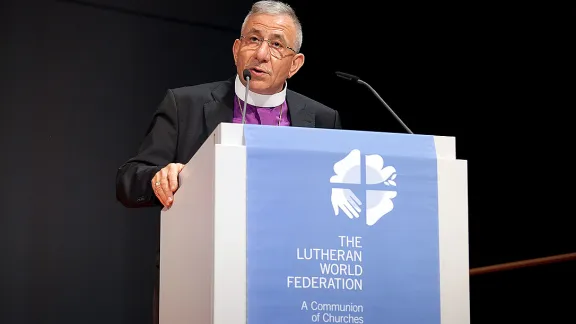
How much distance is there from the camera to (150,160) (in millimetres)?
2486

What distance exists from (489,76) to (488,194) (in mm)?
612

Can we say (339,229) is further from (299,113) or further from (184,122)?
(299,113)

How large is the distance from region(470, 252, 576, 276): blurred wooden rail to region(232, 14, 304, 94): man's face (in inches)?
76.8

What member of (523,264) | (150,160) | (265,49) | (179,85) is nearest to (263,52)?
(265,49)

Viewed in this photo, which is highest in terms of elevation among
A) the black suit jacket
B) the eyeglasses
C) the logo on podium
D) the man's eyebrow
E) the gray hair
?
the gray hair

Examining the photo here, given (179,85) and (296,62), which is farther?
(179,85)

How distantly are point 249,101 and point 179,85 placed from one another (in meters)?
1.62

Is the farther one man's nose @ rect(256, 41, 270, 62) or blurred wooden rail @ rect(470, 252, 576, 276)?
blurred wooden rail @ rect(470, 252, 576, 276)

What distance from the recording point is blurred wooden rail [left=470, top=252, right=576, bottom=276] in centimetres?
405

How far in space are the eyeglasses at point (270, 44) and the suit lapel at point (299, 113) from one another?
18 cm

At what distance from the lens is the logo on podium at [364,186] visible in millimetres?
1720

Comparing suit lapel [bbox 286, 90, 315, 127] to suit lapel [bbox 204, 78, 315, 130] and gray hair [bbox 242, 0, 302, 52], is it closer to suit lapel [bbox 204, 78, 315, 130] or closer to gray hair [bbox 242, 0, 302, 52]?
suit lapel [bbox 204, 78, 315, 130]

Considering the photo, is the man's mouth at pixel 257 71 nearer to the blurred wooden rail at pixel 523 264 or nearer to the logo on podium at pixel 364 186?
the logo on podium at pixel 364 186

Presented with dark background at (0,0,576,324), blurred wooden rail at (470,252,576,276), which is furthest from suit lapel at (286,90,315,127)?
blurred wooden rail at (470,252,576,276)
